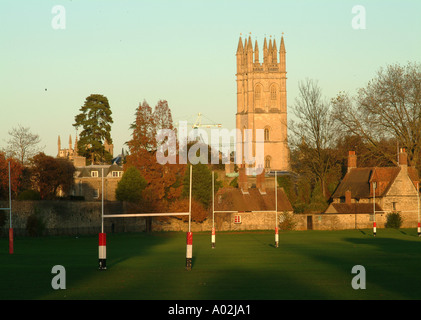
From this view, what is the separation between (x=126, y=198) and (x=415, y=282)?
4906cm

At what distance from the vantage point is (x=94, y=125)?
317 ft

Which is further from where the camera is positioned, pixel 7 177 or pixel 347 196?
pixel 347 196

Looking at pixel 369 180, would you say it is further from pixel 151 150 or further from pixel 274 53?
pixel 274 53

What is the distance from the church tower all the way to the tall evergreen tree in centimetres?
4641

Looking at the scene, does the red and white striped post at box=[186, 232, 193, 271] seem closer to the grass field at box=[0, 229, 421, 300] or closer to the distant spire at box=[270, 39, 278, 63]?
the grass field at box=[0, 229, 421, 300]

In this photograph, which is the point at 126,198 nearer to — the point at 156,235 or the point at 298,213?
the point at 156,235

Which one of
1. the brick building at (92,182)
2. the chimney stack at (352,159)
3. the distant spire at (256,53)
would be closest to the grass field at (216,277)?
Result: the chimney stack at (352,159)

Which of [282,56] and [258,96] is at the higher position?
[282,56]

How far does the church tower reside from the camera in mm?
139712

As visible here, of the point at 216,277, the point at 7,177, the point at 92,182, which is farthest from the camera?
the point at 92,182

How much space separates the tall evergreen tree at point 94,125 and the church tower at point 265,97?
1827 inches

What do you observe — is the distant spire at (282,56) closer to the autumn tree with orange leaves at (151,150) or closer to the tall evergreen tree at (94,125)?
the tall evergreen tree at (94,125)

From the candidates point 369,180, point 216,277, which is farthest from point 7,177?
point 216,277

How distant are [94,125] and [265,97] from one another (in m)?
53.8
